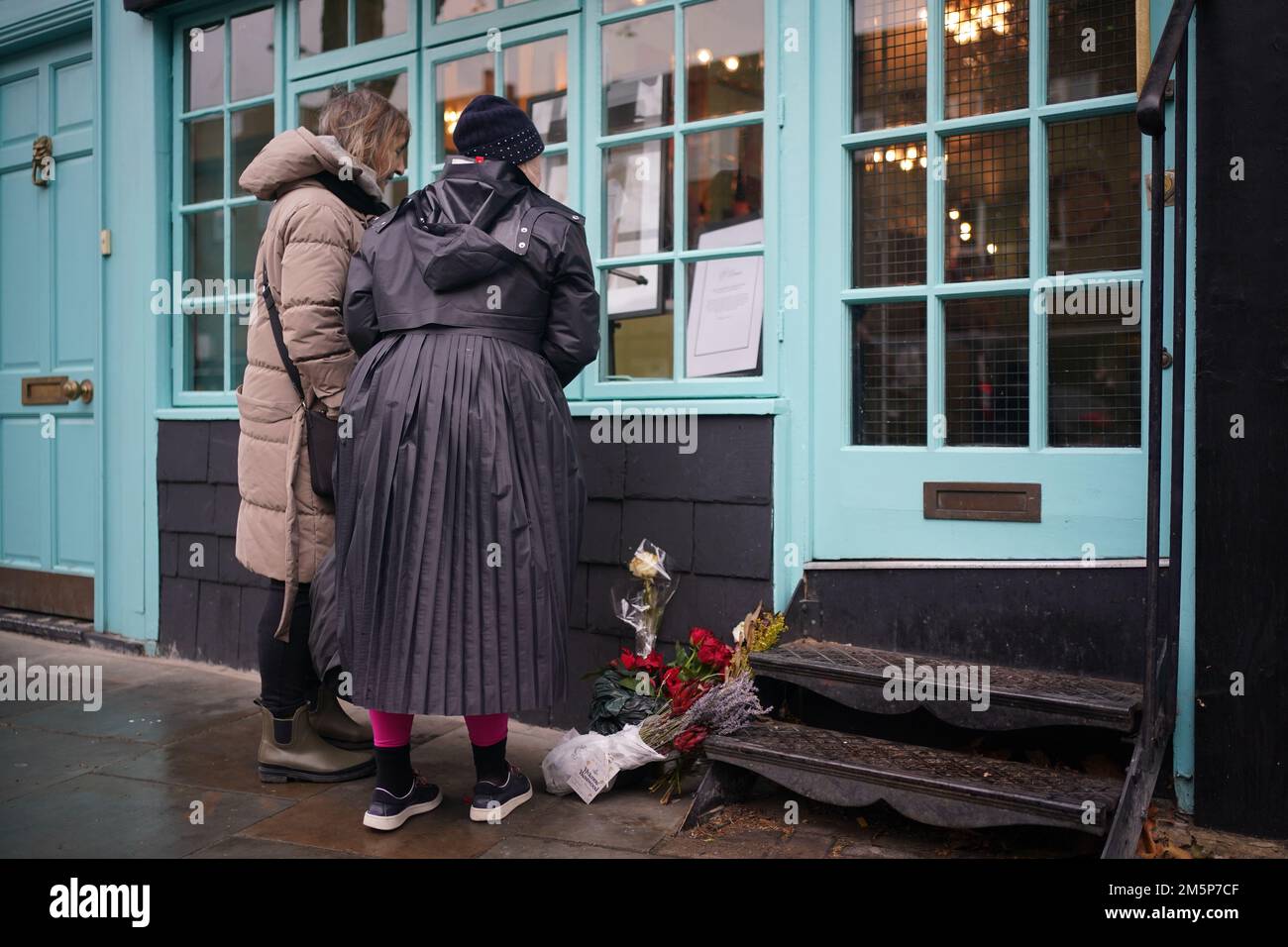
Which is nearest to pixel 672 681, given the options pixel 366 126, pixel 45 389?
pixel 366 126

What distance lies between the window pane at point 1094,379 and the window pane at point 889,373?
0.38m

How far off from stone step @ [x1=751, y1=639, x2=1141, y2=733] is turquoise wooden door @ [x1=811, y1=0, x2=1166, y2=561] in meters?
0.33

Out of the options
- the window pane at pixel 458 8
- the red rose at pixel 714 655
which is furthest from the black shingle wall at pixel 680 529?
the window pane at pixel 458 8

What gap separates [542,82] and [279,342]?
1.56 m

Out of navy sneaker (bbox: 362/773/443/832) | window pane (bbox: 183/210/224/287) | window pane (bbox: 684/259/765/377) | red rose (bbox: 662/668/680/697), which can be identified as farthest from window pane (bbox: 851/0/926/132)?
window pane (bbox: 183/210/224/287)

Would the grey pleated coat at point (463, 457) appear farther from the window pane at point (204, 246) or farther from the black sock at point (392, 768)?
the window pane at point (204, 246)

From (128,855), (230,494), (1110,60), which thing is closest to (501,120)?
(1110,60)

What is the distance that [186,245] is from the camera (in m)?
5.16

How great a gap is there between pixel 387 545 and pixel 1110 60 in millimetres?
2346

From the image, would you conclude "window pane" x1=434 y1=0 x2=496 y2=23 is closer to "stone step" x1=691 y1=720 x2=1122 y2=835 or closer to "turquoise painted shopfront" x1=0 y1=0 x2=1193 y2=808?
"turquoise painted shopfront" x1=0 y1=0 x2=1193 y2=808

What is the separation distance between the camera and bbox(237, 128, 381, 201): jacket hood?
10.8 ft

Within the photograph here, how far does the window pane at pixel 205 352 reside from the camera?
5062 millimetres

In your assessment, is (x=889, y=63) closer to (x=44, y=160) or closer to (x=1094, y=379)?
(x=1094, y=379)

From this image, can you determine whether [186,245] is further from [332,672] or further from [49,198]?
[332,672]
